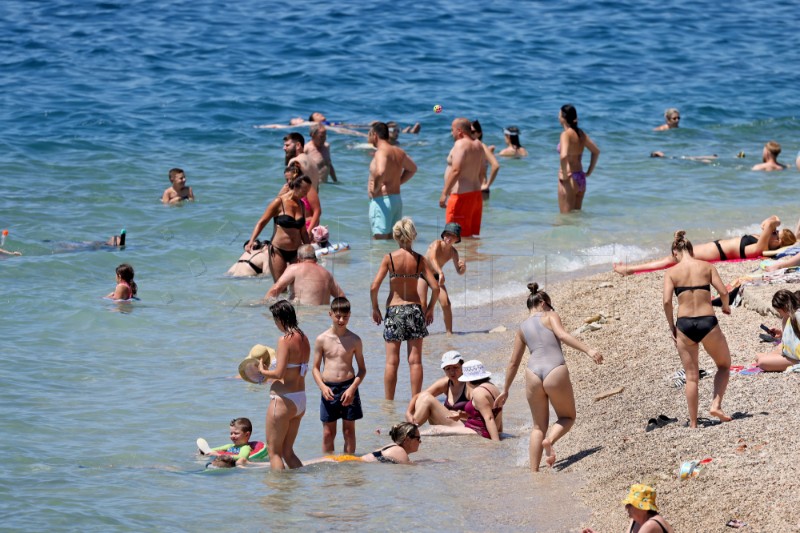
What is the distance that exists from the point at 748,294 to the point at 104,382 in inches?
237

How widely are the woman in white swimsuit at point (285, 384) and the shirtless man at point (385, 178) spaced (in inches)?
219

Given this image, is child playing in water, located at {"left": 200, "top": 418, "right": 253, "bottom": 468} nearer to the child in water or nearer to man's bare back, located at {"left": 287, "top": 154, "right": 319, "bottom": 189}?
the child in water

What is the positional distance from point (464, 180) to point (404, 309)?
492 cm

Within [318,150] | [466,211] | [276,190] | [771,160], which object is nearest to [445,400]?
[466,211]

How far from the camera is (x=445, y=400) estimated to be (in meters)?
8.84

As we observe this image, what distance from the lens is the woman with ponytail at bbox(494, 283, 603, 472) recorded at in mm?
7168

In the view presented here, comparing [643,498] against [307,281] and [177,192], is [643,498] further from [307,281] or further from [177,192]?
[177,192]

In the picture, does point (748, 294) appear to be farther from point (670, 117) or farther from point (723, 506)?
point (670, 117)

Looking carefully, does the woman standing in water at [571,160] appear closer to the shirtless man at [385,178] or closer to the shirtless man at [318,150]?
the shirtless man at [385,178]

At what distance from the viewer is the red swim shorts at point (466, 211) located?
46.0 feet

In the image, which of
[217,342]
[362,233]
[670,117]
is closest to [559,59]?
[670,117]

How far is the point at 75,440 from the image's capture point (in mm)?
8148

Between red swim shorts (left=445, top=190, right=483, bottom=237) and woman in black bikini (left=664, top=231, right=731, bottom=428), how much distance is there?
6675 mm

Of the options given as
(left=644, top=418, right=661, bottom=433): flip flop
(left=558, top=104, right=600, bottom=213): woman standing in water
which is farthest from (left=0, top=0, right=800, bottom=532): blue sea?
(left=644, top=418, right=661, bottom=433): flip flop
